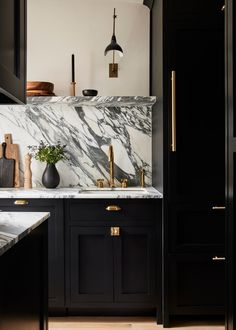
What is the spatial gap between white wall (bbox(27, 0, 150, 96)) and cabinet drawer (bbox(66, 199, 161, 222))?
1100 millimetres

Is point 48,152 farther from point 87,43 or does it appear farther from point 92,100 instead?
point 87,43

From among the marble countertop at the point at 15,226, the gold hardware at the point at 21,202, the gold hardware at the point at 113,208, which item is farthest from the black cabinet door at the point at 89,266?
the marble countertop at the point at 15,226

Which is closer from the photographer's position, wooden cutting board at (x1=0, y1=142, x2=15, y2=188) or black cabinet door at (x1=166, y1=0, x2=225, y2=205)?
black cabinet door at (x1=166, y1=0, x2=225, y2=205)

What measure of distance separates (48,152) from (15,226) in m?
1.72

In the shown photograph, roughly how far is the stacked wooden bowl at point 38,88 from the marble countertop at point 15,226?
1.53m

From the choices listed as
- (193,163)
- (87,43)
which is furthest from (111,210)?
(87,43)

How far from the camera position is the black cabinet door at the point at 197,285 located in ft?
8.68

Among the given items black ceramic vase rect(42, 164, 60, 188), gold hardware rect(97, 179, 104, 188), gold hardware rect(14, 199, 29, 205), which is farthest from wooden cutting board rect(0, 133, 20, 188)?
gold hardware rect(97, 179, 104, 188)

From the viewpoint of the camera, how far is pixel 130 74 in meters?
3.37

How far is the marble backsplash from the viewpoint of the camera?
10.9 ft

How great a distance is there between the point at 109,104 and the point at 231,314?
220 cm

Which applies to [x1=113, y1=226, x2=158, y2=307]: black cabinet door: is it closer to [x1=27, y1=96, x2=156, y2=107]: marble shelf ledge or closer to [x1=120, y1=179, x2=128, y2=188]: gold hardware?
→ [x1=120, y1=179, x2=128, y2=188]: gold hardware

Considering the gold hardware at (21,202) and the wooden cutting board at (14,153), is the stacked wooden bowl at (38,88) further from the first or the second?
the gold hardware at (21,202)

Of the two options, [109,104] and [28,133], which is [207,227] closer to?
[109,104]
